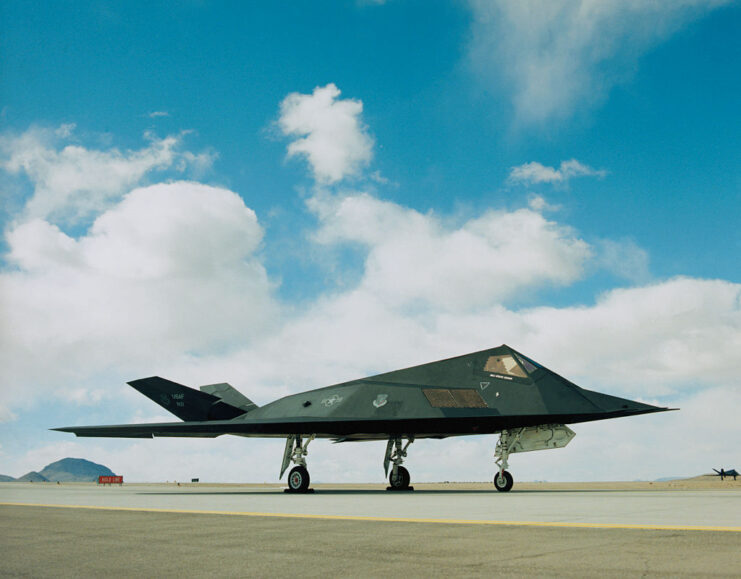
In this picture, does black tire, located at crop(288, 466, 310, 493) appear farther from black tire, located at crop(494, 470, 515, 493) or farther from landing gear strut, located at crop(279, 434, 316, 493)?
black tire, located at crop(494, 470, 515, 493)

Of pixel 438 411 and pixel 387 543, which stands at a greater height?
pixel 438 411

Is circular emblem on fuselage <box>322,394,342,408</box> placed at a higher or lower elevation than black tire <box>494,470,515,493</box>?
higher

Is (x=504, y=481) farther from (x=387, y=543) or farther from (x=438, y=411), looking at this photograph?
(x=387, y=543)

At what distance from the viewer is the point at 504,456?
60.4ft

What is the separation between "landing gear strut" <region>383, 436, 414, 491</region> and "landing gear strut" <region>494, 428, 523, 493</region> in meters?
4.52

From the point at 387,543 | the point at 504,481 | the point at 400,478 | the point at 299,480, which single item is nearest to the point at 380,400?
the point at 299,480

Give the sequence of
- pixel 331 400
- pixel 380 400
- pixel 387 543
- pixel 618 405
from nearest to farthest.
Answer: pixel 387 543
pixel 618 405
pixel 380 400
pixel 331 400

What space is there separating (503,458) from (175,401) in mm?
13764

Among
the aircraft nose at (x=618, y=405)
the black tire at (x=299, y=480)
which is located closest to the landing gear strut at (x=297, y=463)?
the black tire at (x=299, y=480)

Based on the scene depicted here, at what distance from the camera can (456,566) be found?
497 centimetres

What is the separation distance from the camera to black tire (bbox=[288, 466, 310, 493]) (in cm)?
2009

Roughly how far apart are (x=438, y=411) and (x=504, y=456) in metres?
2.40

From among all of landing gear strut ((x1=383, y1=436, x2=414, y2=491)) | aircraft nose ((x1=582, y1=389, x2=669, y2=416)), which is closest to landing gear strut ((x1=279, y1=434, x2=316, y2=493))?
landing gear strut ((x1=383, y1=436, x2=414, y2=491))

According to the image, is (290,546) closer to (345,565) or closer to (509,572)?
(345,565)
